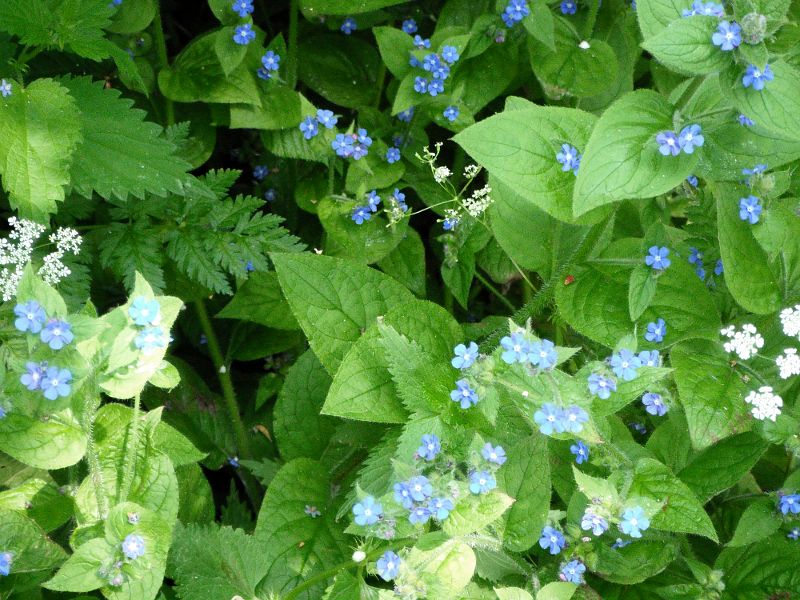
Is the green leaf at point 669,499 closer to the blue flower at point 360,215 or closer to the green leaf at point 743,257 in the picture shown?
the green leaf at point 743,257

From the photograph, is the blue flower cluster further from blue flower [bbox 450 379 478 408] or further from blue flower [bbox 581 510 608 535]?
blue flower [bbox 581 510 608 535]

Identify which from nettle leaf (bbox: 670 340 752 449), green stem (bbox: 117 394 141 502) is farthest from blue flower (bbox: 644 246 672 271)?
green stem (bbox: 117 394 141 502)

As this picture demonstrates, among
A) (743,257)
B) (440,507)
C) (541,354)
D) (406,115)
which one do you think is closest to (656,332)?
(743,257)

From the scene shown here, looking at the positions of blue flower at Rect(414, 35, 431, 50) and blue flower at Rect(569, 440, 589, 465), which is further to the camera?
blue flower at Rect(414, 35, 431, 50)

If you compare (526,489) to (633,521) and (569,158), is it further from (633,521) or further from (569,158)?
(569,158)

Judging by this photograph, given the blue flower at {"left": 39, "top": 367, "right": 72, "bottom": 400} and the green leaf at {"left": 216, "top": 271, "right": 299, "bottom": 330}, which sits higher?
the blue flower at {"left": 39, "top": 367, "right": 72, "bottom": 400}

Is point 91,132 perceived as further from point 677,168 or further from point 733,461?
point 733,461

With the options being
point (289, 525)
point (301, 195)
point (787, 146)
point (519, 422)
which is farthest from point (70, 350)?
point (787, 146)
